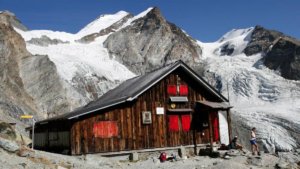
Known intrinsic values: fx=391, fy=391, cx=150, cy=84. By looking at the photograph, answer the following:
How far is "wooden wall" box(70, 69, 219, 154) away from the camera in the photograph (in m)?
24.2

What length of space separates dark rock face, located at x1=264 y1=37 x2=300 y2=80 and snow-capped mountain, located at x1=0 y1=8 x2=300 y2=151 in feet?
0.97

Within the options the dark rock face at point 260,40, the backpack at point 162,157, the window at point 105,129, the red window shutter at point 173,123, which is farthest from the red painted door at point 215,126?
the dark rock face at point 260,40

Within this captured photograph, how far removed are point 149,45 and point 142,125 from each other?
102 meters

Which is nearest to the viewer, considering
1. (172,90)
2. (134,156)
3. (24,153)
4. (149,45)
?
(24,153)

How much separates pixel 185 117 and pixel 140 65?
91027mm

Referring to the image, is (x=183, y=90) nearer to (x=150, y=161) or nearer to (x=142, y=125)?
(x=142, y=125)

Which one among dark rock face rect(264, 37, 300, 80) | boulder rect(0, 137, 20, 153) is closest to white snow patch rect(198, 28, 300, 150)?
dark rock face rect(264, 37, 300, 80)

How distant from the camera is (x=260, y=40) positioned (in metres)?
145

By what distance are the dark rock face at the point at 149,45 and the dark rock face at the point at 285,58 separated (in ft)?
79.3

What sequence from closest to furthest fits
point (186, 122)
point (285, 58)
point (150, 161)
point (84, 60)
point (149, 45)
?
point (150, 161) < point (186, 122) < point (84, 60) < point (285, 58) < point (149, 45)

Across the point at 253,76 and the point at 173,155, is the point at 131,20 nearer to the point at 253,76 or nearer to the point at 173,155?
the point at 253,76

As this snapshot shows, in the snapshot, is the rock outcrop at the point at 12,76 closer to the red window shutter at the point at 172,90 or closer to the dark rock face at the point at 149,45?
the red window shutter at the point at 172,90

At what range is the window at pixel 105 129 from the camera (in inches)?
966

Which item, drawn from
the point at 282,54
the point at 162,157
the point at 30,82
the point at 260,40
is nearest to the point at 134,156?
the point at 162,157
